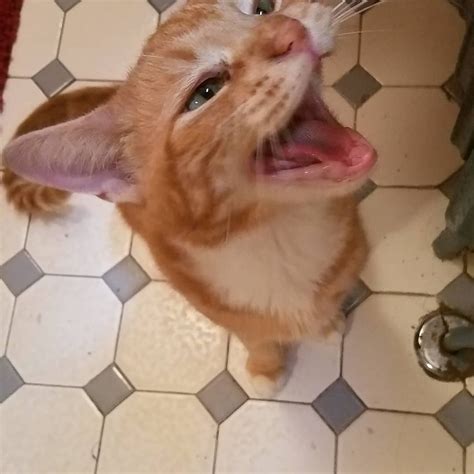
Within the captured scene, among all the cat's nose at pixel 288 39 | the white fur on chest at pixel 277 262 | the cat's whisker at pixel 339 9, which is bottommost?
the white fur on chest at pixel 277 262

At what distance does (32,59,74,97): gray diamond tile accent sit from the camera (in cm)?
167

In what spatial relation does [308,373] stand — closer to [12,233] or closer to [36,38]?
[12,233]

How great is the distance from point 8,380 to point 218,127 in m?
0.95

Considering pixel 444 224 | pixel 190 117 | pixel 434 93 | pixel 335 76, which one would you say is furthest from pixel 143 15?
pixel 190 117

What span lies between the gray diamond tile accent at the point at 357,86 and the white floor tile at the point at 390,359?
0.43 metres

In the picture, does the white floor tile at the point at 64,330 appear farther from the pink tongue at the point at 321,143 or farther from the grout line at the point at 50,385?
the pink tongue at the point at 321,143

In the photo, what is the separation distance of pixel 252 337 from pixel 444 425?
A: 44cm

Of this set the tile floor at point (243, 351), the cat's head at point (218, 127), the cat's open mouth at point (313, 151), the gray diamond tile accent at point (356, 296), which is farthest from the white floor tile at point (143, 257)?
the cat's open mouth at point (313, 151)

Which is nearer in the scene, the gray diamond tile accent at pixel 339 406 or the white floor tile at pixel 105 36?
the gray diamond tile accent at pixel 339 406

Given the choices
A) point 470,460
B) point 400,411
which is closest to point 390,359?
point 400,411

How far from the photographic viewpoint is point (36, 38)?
5.68ft

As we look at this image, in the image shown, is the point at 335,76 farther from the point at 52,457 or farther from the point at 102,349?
the point at 52,457

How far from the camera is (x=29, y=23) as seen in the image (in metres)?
1.75

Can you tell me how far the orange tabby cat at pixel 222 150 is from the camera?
2.55ft
